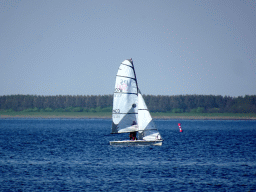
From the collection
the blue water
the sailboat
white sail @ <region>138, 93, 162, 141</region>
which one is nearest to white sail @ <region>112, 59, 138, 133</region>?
the sailboat

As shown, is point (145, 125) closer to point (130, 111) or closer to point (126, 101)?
point (130, 111)

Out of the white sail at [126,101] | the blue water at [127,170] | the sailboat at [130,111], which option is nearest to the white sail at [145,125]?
the sailboat at [130,111]

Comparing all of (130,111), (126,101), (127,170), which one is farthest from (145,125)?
(127,170)

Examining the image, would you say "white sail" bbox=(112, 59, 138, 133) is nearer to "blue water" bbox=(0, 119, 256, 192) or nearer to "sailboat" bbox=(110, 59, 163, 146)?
"sailboat" bbox=(110, 59, 163, 146)

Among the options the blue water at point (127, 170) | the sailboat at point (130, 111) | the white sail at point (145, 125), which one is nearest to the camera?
the blue water at point (127, 170)

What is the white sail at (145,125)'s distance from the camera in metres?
51.8

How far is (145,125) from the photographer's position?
51.8m

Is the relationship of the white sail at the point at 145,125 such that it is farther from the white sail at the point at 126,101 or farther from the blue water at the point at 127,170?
the blue water at the point at 127,170

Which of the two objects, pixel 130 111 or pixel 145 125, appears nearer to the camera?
pixel 145 125

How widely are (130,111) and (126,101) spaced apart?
146 cm

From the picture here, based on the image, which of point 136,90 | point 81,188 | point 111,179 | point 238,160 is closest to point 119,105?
point 136,90

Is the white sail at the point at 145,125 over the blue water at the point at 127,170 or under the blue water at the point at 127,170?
over

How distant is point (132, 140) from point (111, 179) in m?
19.5

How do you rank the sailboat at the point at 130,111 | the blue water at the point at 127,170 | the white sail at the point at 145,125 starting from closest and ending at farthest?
the blue water at the point at 127,170, the sailboat at the point at 130,111, the white sail at the point at 145,125
